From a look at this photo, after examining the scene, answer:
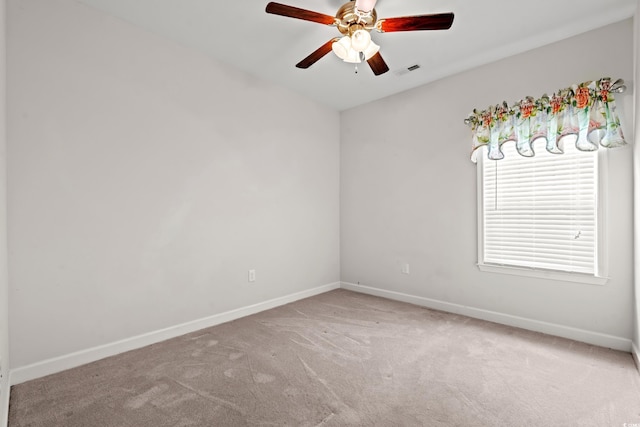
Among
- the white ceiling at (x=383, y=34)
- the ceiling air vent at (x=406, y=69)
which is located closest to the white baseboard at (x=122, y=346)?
the white ceiling at (x=383, y=34)

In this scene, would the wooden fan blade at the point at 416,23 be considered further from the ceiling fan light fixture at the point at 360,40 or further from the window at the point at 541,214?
the window at the point at 541,214

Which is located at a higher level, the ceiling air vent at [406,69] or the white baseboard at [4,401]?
the ceiling air vent at [406,69]

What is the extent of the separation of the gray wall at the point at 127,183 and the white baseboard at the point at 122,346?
0.05 meters

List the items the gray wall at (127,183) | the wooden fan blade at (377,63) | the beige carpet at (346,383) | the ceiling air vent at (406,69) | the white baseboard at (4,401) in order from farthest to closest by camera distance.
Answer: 1. the ceiling air vent at (406,69)
2. the wooden fan blade at (377,63)
3. the gray wall at (127,183)
4. the beige carpet at (346,383)
5. the white baseboard at (4,401)

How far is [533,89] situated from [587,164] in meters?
Result: 0.83

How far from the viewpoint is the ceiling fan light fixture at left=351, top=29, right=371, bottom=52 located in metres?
2.11

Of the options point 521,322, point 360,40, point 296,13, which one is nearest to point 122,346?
point 296,13

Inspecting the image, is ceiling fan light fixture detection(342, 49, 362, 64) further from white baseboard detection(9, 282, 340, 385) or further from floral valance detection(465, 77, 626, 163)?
white baseboard detection(9, 282, 340, 385)

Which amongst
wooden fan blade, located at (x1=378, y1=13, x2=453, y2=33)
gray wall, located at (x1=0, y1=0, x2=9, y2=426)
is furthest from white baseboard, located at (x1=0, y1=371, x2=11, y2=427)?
wooden fan blade, located at (x1=378, y1=13, x2=453, y2=33)

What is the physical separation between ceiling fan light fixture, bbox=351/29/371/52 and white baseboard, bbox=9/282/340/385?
2.71m

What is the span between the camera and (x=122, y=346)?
2.54 m

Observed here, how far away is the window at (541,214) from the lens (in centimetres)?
269

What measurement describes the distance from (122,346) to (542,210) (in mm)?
3822

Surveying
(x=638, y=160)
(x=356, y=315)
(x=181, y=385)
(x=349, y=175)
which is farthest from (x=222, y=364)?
(x=638, y=160)
